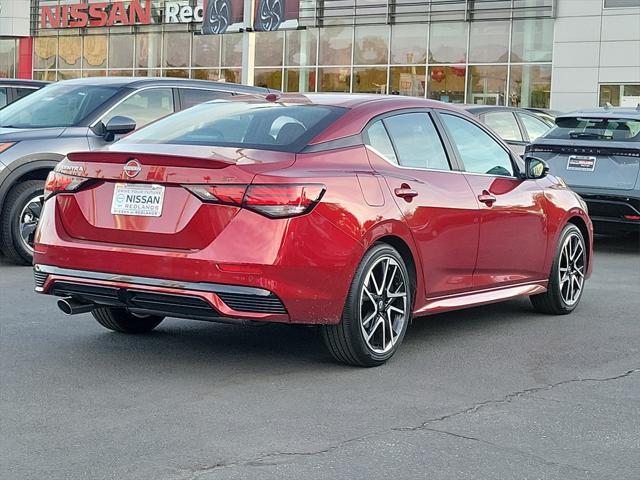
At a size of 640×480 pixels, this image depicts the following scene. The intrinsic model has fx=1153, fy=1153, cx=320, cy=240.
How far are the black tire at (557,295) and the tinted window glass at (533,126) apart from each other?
26.4 feet

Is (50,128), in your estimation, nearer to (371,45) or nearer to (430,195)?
(430,195)

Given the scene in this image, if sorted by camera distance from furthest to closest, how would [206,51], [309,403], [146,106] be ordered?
[206,51] → [146,106] → [309,403]

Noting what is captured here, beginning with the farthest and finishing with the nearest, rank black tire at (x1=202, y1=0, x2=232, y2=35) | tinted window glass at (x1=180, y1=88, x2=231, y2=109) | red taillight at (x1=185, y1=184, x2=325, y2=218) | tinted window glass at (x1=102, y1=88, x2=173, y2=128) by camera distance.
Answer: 1. black tire at (x1=202, y1=0, x2=232, y2=35)
2. tinted window glass at (x1=180, y1=88, x2=231, y2=109)
3. tinted window glass at (x1=102, y1=88, x2=173, y2=128)
4. red taillight at (x1=185, y1=184, x2=325, y2=218)

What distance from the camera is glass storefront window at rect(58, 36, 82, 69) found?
5169cm

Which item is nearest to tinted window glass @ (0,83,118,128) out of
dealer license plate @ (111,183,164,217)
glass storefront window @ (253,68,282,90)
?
dealer license plate @ (111,183,164,217)

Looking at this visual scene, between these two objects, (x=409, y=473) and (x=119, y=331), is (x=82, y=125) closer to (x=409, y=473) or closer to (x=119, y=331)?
(x=119, y=331)

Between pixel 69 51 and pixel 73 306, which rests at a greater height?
pixel 69 51

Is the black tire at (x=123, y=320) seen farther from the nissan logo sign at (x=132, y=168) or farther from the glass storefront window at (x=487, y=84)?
the glass storefront window at (x=487, y=84)

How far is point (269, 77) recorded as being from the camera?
44312 millimetres

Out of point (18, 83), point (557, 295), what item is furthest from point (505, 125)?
point (557, 295)

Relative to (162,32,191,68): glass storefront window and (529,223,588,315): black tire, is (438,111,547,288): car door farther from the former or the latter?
(162,32,191,68): glass storefront window

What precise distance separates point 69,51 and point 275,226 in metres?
48.5

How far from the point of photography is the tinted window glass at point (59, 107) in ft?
36.1

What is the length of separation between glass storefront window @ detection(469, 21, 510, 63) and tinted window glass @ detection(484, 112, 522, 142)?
22.1 metres
